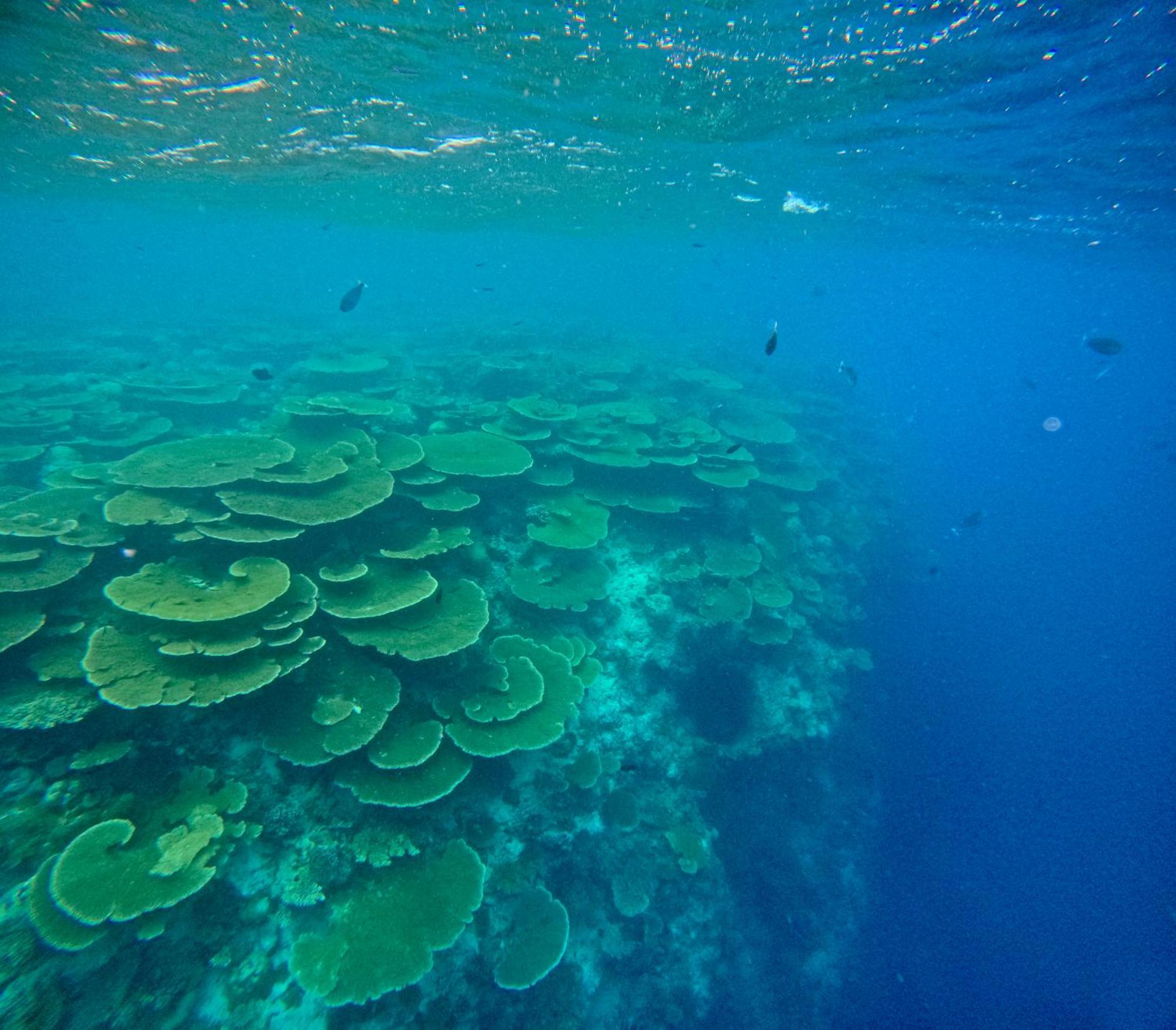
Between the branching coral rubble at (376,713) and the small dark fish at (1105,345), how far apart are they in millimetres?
10820

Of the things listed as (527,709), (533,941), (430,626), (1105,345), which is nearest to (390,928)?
(533,941)

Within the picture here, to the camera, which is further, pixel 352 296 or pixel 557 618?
pixel 352 296

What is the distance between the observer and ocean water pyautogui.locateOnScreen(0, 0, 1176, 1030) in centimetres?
449

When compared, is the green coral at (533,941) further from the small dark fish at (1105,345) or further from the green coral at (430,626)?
the small dark fish at (1105,345)

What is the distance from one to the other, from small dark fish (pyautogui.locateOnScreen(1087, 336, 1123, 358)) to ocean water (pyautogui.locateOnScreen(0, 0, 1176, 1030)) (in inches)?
7.9

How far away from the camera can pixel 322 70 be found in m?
12.9

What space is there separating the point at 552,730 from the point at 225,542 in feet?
14.8

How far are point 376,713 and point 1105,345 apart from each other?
62.6ft

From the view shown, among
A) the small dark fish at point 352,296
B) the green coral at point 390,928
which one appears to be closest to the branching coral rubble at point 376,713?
the green coral at point 390,928

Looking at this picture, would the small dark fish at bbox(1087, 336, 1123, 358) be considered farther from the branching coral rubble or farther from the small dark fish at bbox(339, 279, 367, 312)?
the small dark fish at bbox(339, 279, 367, 312)

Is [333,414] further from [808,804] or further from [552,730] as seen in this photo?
[808,804]

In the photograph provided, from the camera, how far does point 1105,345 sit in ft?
44.5

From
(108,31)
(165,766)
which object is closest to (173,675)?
(165,766)

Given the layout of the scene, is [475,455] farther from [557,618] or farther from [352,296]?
[352,296]
